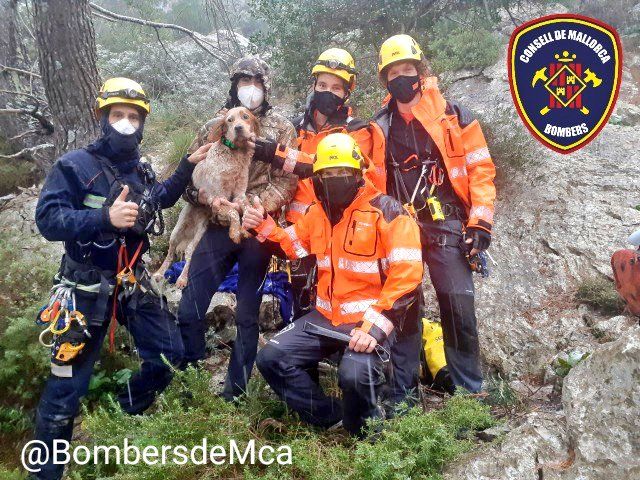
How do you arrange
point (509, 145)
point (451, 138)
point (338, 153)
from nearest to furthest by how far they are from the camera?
point (338, 153) → point (451, 138) → point (509, 145)

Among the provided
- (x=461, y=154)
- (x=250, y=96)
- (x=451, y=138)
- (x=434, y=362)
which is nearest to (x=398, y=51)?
(x=451, y=138)

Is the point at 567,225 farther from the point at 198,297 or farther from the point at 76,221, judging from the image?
the point at 76,221

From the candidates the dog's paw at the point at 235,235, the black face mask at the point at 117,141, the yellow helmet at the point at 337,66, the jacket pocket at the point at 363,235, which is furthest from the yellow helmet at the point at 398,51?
the black face mask at the point at 117,141

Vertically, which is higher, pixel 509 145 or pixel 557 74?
pixel 557 74

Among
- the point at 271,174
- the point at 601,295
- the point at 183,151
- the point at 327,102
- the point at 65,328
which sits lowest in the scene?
the point at 601,295

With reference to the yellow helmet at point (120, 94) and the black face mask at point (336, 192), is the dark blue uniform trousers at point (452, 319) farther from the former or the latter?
the yellow helmet at point (120, 94)

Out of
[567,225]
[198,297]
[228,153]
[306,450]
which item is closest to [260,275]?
[198,297]

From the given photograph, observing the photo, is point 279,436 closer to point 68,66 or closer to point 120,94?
point 120,94

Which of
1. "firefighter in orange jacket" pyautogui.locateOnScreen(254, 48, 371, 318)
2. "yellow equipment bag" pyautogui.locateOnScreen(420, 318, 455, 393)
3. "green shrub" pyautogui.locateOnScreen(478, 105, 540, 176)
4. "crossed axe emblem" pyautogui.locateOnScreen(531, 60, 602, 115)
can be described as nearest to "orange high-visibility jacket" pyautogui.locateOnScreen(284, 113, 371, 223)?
"firefighter in orange jacket" pyautogui.locateOnScreen(254, 48, 371, 318)

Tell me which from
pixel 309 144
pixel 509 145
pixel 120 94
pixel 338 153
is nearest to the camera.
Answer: pixel 120 94

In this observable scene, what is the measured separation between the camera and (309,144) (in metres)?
4.69

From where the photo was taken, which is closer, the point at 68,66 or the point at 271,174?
the point at 271,174

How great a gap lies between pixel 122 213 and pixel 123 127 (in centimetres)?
78

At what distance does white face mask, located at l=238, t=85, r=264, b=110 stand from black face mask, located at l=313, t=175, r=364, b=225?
82cm
